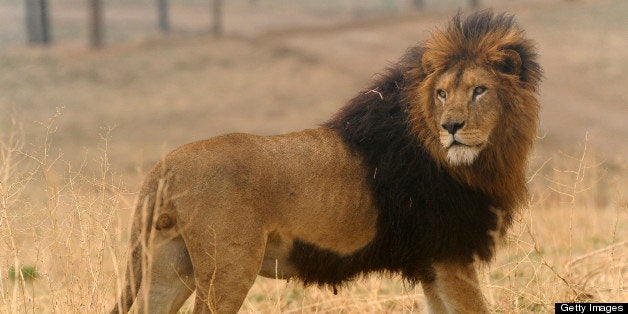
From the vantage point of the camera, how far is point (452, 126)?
4.45 m

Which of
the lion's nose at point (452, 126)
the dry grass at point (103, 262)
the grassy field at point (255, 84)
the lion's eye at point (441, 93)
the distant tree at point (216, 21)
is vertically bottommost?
the grassy field at point (255, 84)

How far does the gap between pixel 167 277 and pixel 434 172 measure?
153 cm

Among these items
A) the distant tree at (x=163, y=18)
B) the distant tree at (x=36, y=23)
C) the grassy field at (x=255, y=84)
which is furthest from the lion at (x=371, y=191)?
the distant tree at (x=163, y=18)

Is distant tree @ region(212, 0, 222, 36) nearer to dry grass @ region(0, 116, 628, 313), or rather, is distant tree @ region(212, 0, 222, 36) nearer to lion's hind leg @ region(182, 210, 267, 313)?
dry grass @ region(0, 116, 628, 313)

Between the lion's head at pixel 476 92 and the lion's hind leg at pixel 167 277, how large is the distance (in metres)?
1.46

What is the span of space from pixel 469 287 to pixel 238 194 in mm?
1373

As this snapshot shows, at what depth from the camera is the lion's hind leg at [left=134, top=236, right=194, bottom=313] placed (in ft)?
14.3

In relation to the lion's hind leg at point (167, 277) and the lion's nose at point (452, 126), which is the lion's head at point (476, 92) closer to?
the lion's nose at point (452, 126)

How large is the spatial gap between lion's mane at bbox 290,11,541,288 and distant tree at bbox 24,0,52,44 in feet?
90.3

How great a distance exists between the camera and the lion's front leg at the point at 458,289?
4.62 m

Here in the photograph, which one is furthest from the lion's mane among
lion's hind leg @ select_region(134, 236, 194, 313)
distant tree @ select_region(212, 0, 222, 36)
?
distant tree @ select_region(212, 0, 222, 36)

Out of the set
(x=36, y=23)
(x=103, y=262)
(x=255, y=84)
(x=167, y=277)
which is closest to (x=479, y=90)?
(x=167, y=277)

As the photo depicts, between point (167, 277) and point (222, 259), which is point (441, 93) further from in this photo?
point (167, 277)

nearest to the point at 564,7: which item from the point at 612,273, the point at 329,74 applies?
the point at 329,74
